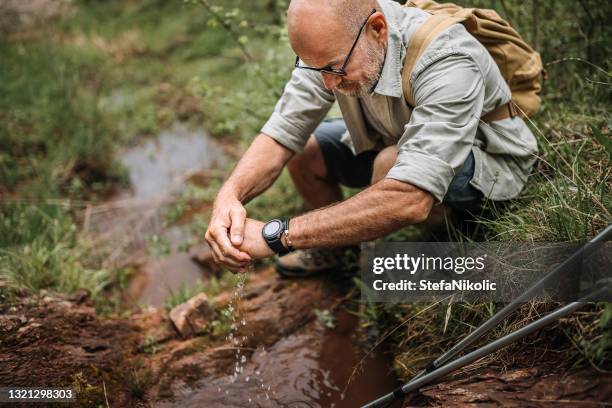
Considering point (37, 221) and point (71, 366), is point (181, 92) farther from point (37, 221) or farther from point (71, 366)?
point (71, 366)

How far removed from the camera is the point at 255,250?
2221 mm

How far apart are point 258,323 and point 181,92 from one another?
4.49 m

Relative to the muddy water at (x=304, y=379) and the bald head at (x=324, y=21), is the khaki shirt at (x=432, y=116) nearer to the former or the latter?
the bald head at (x=324, y=21)

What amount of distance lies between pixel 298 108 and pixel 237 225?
75cm

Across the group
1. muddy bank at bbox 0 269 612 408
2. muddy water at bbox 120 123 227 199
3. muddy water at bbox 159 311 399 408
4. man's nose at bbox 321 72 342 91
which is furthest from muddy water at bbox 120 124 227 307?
man's nose at bbox 321 72 342 91

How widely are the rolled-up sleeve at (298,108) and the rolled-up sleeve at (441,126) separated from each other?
69 centimetres

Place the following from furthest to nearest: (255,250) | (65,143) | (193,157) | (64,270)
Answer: (193,157) < (65,143) < (64,270) < (255,250)

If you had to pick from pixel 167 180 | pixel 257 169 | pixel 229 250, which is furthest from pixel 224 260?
pixel 167 180

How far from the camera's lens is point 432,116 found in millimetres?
1985

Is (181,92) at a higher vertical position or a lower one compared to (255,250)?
lower

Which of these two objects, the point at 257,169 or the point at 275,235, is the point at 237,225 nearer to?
the point at 275,235

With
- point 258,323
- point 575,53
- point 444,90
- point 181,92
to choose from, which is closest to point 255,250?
point 258,323

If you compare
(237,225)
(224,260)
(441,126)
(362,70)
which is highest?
(362,70)

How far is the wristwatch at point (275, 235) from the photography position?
7.07 feet
